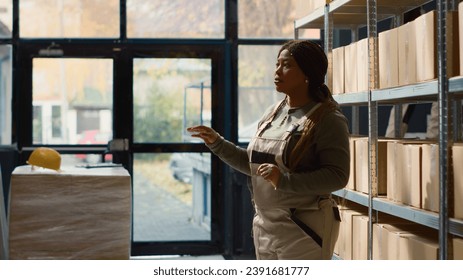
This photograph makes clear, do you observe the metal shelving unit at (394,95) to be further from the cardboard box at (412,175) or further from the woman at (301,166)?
the woman at (301,166)

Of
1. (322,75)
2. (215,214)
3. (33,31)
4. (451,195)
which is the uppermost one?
(33,31)

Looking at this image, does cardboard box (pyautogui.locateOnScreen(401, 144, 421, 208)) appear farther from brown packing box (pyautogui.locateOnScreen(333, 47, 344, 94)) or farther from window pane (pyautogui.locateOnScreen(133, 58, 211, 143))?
window pane (pyautogui.locateOnScreen(133, 58, 211, 143))

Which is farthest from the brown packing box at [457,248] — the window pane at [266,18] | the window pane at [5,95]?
the window pane at [5,95]

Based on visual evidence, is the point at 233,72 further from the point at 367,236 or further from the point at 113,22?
the point at 367,236

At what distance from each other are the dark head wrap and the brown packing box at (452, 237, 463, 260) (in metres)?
0.72

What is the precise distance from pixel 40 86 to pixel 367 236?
3.38m

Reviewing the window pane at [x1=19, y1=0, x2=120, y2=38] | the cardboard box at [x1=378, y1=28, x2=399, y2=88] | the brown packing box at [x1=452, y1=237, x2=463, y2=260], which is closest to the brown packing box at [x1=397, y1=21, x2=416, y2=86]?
the cardboard box at [x1=378, y1=28, x2=399, y2=88]

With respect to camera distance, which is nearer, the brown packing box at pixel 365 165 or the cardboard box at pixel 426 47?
the cardboard box at pixel 426 47

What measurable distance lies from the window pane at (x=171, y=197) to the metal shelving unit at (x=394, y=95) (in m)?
1.75

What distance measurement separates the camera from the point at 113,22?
6.11 meters

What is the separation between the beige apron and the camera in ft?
8.39

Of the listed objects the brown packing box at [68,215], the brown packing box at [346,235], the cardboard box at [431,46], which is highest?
the cardboard box at [431,46]

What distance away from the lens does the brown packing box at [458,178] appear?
263cm
